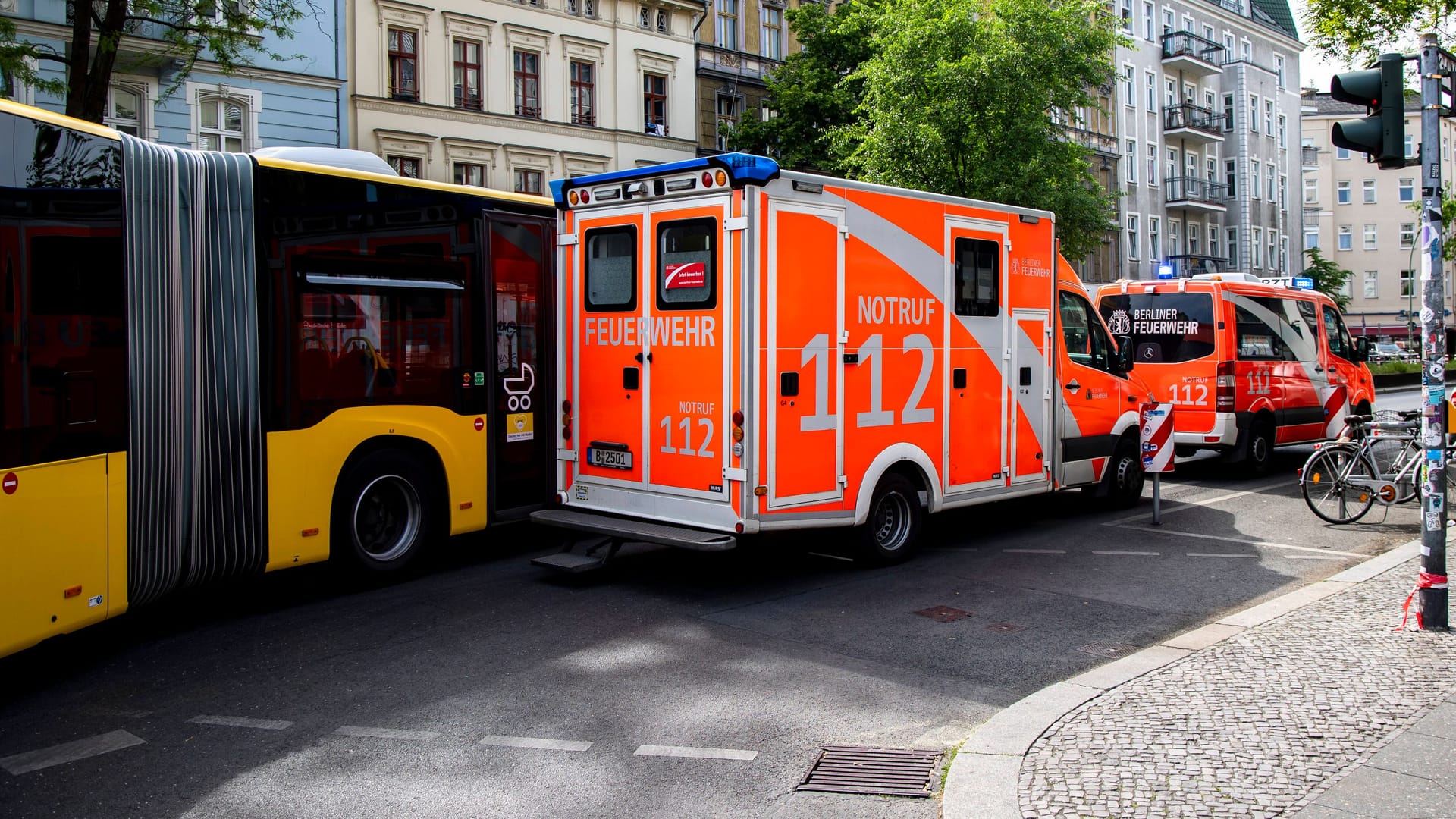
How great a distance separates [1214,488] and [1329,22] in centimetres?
765

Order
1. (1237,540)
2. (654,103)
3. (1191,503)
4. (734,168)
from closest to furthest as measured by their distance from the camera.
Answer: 1. (734,168)
2. (1237,540)
3. (1191,503)
4. (654,103)

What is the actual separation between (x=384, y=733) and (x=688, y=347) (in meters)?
3.75

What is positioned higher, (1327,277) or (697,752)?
(1327,277)

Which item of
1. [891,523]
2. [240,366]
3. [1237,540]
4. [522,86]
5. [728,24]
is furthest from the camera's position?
[728,24]

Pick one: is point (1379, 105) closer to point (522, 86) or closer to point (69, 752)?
point (69, 752)

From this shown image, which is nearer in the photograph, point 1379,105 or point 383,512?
point 1379,105

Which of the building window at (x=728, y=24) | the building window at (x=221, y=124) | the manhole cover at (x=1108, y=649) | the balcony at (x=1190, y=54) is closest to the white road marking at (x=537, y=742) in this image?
the manhole cover at (x=1108, y=649)

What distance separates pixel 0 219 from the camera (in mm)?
5824

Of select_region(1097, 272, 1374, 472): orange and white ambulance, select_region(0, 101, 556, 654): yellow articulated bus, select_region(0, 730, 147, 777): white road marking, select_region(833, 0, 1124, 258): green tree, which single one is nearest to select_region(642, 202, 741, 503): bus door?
select_region(0, 101, 556, 654): yellow articulated bus

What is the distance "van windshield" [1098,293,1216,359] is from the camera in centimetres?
1457

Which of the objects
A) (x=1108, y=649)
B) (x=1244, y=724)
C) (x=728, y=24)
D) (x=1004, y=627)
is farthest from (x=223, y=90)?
(x=1244, y=724)

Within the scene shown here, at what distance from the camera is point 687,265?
27.5 ft

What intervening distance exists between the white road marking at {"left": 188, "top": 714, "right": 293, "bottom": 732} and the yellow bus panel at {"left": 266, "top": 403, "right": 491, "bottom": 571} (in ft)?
7.43

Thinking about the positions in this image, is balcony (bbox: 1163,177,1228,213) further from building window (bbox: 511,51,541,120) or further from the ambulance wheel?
the ambulance wheel
